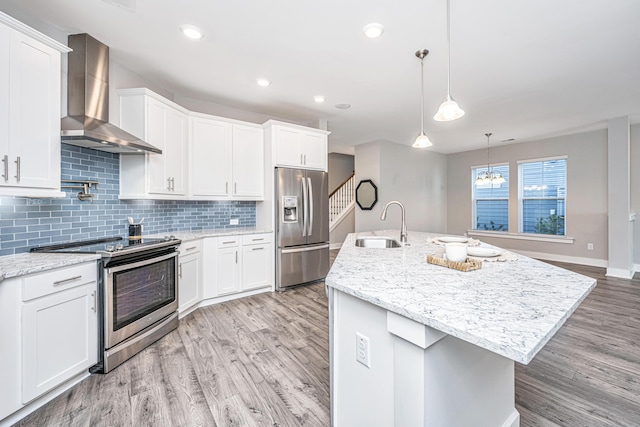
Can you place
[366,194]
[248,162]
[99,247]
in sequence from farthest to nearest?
[366,194], [248,162], [99,247]

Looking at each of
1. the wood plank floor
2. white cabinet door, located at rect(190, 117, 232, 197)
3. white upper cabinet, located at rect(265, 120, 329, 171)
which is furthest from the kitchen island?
white upper cabinet, located at rect(265, 120, 329, 171)

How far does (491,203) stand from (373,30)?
6.26 meters

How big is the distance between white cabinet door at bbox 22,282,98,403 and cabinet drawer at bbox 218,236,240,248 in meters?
1.49

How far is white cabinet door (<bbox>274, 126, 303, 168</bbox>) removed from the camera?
394cm

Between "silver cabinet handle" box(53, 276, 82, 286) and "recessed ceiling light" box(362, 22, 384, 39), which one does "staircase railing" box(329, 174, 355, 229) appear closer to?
"recessed ceiling light" box(362, 22, 384, 39)

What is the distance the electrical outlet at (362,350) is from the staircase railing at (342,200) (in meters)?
6.18

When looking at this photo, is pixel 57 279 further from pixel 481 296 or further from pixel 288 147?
pixel 288 147

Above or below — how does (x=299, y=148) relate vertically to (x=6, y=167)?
above

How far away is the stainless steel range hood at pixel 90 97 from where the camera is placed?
2.27 meters

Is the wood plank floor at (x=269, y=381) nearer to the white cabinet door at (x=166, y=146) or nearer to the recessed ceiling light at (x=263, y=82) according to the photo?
the white cabinet door at (x=166, y=146)

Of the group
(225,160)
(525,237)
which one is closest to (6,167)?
(225,160)

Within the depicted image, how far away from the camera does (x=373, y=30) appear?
2.29 metres

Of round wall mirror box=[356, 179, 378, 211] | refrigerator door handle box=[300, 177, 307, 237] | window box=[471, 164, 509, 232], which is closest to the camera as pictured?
refrigerator door handle box=[300, 177, 307, 237]

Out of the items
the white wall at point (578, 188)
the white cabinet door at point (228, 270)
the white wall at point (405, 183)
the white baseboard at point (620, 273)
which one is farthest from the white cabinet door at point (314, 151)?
the white baseboard at point (620, 273)
